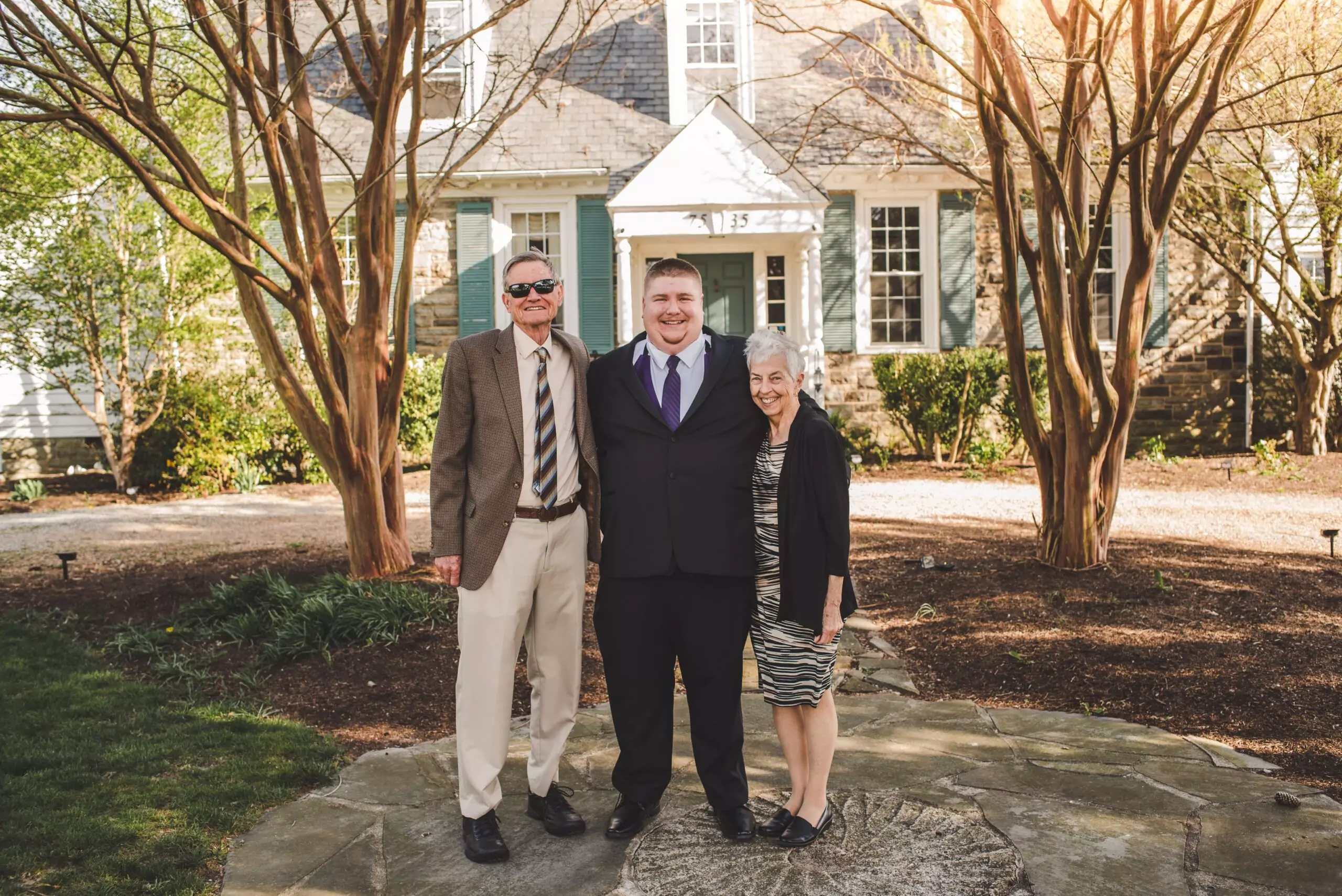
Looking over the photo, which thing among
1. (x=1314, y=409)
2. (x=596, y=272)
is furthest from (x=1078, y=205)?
(x=596, y=272)

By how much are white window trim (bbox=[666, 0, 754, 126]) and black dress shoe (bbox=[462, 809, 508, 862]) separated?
477 inches

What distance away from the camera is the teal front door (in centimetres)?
1373

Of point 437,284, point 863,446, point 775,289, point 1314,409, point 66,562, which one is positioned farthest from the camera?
point 775,289

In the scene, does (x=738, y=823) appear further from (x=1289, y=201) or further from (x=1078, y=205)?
(x=1289, y=201)

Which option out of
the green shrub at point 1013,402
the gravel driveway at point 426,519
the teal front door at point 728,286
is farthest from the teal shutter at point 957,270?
the gravel driveway at point 426,519

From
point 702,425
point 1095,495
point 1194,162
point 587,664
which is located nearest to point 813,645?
point 702,425

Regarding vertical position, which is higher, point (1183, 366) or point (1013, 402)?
point (1183, 366)

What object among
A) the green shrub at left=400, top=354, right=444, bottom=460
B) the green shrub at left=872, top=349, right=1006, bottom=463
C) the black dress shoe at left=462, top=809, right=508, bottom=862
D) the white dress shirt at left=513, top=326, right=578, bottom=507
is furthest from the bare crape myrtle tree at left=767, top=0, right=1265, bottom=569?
the green shrub at left=400, top=354, right=444, bottom=460

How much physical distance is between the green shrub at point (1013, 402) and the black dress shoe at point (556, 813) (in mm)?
9722

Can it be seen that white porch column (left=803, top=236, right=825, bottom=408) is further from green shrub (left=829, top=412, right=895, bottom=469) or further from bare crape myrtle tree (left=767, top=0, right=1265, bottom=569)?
bare crape myrtle tree (left=767, top=0, right=1265, bottom=569)

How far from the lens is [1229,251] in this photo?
1309 centimetres

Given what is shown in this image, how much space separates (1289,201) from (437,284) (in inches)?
429

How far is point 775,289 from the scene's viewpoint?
1398 centimetres

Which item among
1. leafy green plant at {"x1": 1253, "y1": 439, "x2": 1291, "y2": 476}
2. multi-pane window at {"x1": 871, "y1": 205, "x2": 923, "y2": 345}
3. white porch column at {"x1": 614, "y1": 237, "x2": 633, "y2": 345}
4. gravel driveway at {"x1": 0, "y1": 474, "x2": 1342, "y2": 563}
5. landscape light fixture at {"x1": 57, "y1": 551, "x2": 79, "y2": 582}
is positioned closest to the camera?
landscape light fixture at {"x1": 57, "y1": 551, "x2": 79, "y2": 582}
